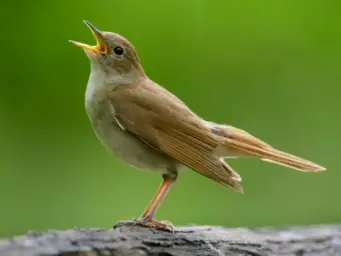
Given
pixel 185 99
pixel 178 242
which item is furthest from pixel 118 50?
pixel 185 99

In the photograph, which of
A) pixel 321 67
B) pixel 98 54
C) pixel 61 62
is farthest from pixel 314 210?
pixel 98 54

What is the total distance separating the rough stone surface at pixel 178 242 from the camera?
304 centimetres

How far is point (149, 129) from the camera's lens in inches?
153

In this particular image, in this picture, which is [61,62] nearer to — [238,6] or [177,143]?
[238,6]

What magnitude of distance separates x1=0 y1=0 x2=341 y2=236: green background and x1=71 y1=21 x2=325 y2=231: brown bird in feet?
5.21

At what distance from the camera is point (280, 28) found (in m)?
6.27

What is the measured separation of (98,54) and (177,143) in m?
0.66

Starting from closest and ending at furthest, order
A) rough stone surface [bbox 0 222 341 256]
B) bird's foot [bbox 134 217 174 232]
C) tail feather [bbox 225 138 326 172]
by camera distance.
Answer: rough stone surface [bbox 0 222 341 256]
bird's foot [bbox 134 217 174 232]
tail feather [bbox 225 138 326 172]

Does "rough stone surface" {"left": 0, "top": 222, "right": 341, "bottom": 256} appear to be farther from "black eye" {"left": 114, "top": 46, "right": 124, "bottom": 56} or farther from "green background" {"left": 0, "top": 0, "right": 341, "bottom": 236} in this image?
"green background" {"left": 0, "top": 0, "right": 341, "bottom": 236}

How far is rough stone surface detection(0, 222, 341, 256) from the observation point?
304 cm

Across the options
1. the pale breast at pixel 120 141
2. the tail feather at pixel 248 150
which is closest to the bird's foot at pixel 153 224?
the pale breast at pixel 120 141

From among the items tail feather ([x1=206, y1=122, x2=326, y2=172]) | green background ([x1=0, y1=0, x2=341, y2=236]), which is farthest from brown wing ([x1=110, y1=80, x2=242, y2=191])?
green background ([x1=0, y1=0, x2=341, y2=236])

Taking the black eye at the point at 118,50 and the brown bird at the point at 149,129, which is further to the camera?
the black eye at the point at 118,50

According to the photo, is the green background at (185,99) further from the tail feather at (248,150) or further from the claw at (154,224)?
the claw at (154,224)
